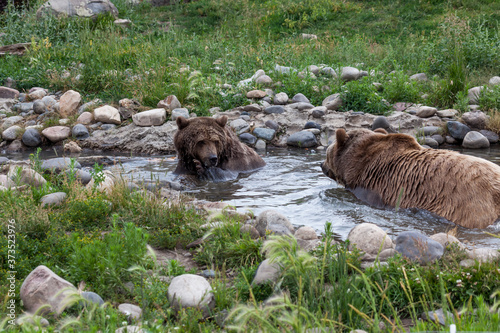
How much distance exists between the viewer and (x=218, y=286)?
310cm

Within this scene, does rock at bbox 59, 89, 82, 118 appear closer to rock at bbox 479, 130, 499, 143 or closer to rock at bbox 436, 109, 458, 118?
rock at bbox 436, 109, 458, 118

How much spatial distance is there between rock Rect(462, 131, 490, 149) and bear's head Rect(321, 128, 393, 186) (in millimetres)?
3725

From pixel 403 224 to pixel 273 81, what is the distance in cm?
715

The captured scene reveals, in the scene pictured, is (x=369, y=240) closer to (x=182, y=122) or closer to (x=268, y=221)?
(x=268, y=221)

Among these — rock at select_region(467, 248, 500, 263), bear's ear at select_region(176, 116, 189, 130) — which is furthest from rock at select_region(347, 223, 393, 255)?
bear's ear at select_region(176, 116, 189, 130)

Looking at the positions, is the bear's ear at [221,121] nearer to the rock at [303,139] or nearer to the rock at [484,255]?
the rock at [303,139]

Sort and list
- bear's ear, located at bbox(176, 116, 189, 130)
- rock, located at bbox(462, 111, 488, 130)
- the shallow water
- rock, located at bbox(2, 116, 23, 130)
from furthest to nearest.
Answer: rock, located at bbox(2, 116, 23, 130) → rock, located at bbox(462, 111, 488, 130) → bear's ear, located at bbox(176, 116, 189, 130) → the shallow water

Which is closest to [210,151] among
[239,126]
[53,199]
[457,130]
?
[239,126]

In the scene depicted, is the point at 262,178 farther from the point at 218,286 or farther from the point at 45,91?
the point at 45,91

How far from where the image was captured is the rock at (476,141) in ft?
29.8

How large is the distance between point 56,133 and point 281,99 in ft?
16.4

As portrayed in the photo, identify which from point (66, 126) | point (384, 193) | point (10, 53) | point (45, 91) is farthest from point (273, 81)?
point (10, 53)

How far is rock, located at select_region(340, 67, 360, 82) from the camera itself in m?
11.4

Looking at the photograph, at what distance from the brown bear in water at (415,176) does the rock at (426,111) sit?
4224mm
